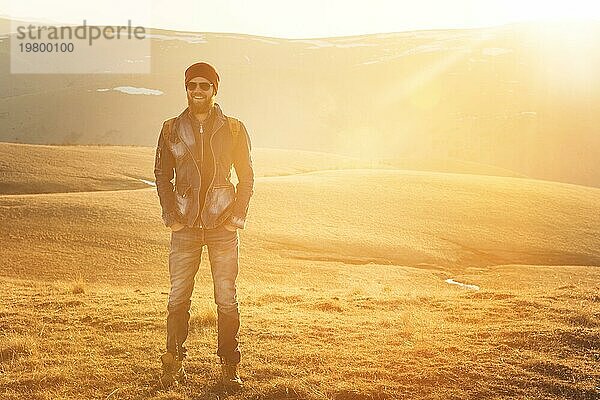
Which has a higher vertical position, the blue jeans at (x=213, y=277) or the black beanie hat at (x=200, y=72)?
the black beanie hat at (x=200, y=72)

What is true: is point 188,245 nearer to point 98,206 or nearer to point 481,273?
point 481,273

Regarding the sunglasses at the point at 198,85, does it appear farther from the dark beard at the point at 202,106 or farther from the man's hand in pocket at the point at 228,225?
the man's hand in pocket at the point at 228,225

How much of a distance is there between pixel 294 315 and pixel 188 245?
4.47m

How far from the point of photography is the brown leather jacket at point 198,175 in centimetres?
575

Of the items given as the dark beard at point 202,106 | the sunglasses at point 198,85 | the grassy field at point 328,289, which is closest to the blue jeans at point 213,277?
the grassy field at point 328,289

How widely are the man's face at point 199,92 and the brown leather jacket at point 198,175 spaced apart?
0.16 metres

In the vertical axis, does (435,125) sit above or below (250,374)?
above

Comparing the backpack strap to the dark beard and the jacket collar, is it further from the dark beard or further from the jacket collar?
the dark beard

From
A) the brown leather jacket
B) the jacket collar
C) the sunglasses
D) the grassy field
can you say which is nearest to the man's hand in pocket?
the brown leather jacket

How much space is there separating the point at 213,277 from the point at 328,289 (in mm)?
12141

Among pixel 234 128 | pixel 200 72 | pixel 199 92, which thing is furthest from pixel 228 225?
pixel 200 72

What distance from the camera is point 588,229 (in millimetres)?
37344

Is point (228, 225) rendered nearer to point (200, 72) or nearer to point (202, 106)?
point (202, 106)

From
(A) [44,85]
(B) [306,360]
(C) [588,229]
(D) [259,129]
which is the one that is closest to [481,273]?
(C) [588,229]
